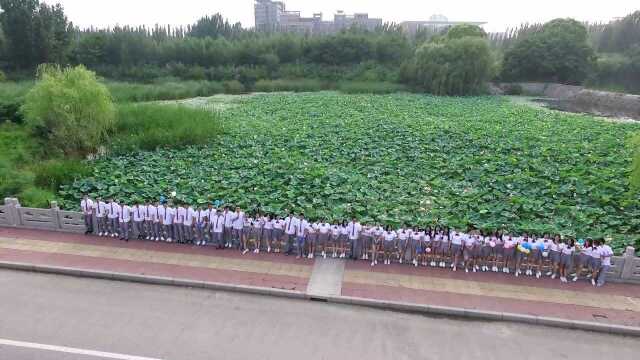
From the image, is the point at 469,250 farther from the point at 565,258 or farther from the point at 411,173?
the point at 411,173

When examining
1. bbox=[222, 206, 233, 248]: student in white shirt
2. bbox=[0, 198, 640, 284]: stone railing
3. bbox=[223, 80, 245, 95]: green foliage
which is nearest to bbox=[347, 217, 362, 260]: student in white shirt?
bbox=[222, 206, 233, 248]: student in white shirt

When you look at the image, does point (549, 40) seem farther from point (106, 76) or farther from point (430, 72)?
point (106, 76)

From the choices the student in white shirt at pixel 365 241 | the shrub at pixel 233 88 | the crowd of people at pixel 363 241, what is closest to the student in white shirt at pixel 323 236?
the crowd of people at pixel 363 241

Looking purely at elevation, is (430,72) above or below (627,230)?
above

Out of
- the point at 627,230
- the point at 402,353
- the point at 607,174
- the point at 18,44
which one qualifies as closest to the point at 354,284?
the point at 402,353

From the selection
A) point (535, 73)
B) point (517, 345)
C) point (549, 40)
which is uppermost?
point (549, 40)

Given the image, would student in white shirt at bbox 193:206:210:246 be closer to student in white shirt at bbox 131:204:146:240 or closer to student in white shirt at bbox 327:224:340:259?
student in white shirt at bbox 131:204:146:240

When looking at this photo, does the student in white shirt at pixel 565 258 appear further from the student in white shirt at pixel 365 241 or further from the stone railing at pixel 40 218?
the stone railing at pixel 40 218
